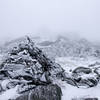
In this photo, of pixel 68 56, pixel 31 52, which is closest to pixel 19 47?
pixel 31 52

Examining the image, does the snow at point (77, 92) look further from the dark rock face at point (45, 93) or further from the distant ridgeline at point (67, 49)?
the distant ridgeline at point (67, 49)

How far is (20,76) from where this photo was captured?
15.1 m

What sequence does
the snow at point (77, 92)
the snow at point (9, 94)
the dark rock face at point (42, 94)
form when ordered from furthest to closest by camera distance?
1. the snow at point (77, 92)
2. the snow at point (9, 94)
3. the dark rock face at point (42, 94)

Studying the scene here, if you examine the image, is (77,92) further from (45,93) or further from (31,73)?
(31,73)

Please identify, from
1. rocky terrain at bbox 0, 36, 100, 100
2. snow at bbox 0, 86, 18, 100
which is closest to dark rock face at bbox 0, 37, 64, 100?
rocky terrain at bbox 0, 36, 100, 100

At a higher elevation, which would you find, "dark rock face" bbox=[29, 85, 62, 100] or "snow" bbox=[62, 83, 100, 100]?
"dark rock face" bbox=[29, 85, 62, 100]

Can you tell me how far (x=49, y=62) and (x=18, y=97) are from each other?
6.82 metres

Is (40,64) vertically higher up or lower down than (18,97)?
higher up

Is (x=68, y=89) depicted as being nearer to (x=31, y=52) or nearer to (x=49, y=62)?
(x=49, y=62)

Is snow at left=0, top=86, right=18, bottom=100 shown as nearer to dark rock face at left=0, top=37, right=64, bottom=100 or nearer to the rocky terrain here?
the rocky terrain

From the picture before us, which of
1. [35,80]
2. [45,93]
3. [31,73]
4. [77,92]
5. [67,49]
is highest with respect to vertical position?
[31,73]

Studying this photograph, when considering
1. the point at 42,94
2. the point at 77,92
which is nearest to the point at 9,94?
the point at 42,94

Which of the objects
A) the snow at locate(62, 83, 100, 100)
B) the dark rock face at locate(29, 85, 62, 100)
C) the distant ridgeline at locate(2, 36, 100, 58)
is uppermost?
the dark rock face at locate(29, 85, 62, 100)

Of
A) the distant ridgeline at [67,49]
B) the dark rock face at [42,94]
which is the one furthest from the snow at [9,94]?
the distant ridgeline at [67,49]
